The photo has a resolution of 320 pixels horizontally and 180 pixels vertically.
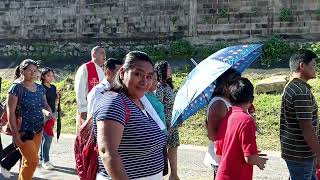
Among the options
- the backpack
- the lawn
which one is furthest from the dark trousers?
the lawn

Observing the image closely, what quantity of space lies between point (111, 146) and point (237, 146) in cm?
125

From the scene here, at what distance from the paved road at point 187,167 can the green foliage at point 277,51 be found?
6.44 meters

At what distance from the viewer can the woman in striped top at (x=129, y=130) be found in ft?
9.47

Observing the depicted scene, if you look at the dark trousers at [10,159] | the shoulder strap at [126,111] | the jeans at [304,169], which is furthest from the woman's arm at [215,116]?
the dark trousers at [10,159]

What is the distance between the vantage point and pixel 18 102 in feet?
19.1

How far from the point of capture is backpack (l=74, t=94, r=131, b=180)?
3344mm

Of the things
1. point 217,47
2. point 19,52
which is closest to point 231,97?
point 217,47

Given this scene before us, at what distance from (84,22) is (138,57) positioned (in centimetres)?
1559

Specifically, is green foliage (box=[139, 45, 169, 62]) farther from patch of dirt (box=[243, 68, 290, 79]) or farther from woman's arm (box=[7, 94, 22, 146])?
woman's arm (box=[7, 94, 22, 146])

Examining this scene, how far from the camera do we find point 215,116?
436 cm

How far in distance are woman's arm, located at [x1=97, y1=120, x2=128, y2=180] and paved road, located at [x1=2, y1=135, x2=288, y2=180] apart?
424 cm

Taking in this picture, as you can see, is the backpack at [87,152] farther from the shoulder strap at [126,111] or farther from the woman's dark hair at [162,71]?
the woman's dark hair at [162,71]

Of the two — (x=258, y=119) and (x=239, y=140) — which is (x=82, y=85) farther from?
(x=258, y=119)

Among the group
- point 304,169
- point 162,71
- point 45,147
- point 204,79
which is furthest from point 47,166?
point 304,169
